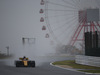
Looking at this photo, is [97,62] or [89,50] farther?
[89,50]

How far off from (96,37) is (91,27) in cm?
1110

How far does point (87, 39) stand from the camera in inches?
1051

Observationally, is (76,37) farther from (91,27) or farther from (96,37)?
(96,37)

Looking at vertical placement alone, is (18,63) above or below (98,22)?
below

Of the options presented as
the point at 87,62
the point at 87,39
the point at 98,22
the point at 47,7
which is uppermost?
the point at 47,7

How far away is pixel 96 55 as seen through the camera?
24469 mm

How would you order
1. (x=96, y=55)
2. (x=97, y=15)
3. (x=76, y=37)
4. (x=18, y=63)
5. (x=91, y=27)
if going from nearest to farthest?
(x=18, y=63), (x=96, y=55), (x=97, y=15), (x=91, y=27), (x=76, y=37)

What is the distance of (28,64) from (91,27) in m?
16.8

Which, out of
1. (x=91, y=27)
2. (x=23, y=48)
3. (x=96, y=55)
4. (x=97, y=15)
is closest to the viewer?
(x=96, y=55)

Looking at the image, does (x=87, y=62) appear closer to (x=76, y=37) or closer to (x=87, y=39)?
(x=87, y=39)

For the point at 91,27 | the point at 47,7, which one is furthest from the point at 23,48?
the point at 91,27

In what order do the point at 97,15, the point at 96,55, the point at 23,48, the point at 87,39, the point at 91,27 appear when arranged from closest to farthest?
the point at 96,55, the point at 87,39, the point at 97,15, the point at 91,27, the point at 23,48

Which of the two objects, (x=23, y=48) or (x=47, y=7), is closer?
(x=47, y=7)

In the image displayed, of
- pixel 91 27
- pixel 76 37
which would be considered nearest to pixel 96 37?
pixel 91 27
